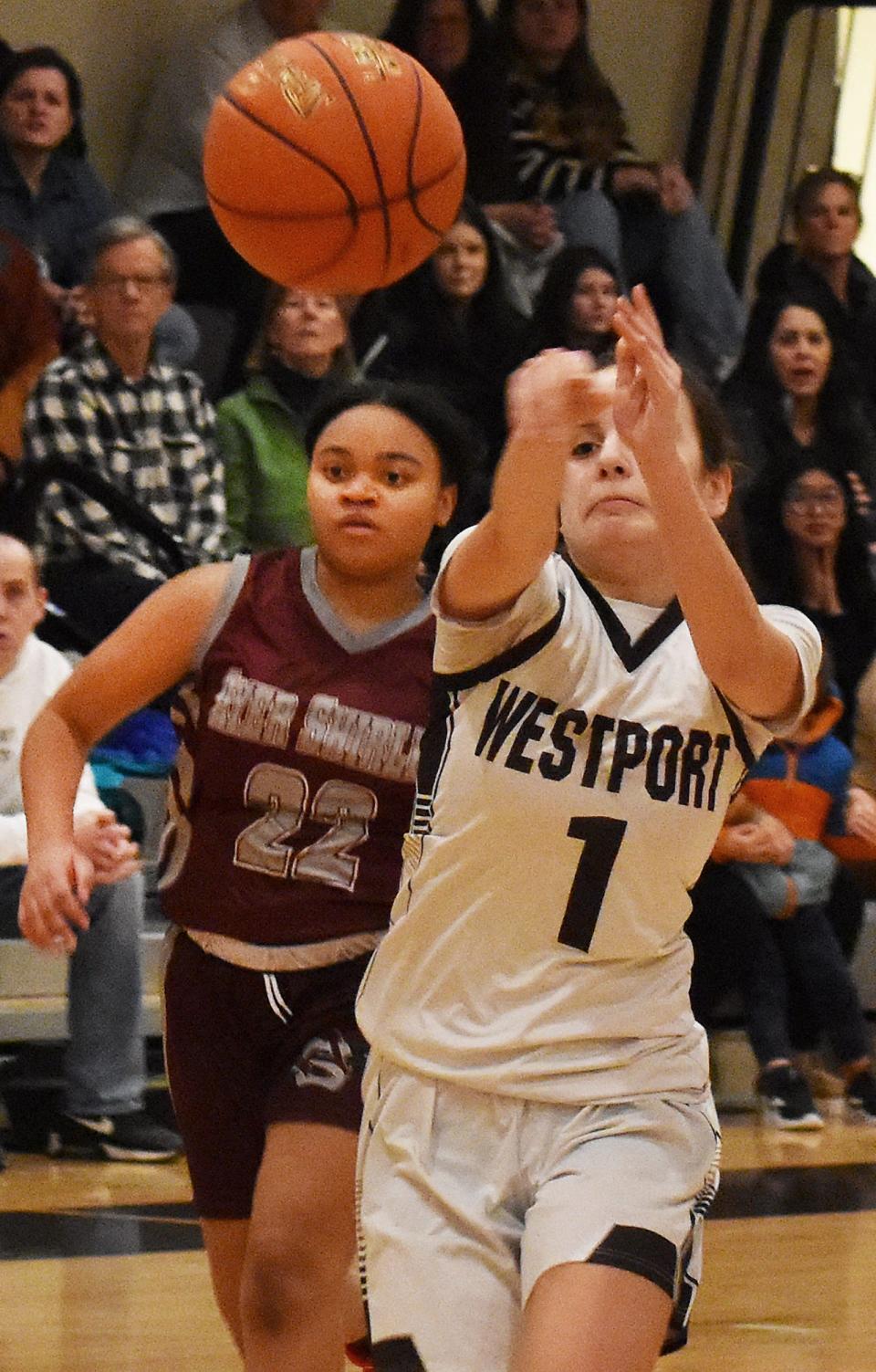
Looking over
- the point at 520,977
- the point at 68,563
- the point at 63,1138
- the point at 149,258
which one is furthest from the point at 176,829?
the point at 149,258

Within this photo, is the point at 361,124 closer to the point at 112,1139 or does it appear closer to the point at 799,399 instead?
the point at 112,1139

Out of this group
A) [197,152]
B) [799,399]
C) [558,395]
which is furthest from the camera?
[197,152]

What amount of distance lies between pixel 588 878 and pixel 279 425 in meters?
4.75

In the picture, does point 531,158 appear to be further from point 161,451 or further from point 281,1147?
point 281,1147

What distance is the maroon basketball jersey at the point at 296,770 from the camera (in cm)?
329

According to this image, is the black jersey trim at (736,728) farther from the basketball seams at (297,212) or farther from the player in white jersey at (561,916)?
the basketball seams at (297,212)

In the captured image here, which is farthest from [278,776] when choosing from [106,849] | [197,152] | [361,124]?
[197,152]

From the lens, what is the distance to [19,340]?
22.7 ft

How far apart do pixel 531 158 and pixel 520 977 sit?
7.13m

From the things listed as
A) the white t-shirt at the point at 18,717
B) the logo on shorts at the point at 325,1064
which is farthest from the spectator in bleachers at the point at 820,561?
the logo on shorts at the point at 325,1064

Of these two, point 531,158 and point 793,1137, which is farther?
point 531,158

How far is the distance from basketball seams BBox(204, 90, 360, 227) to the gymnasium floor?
2.27 metres

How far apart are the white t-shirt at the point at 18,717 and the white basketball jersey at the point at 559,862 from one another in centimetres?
294

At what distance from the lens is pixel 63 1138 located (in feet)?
18.9
